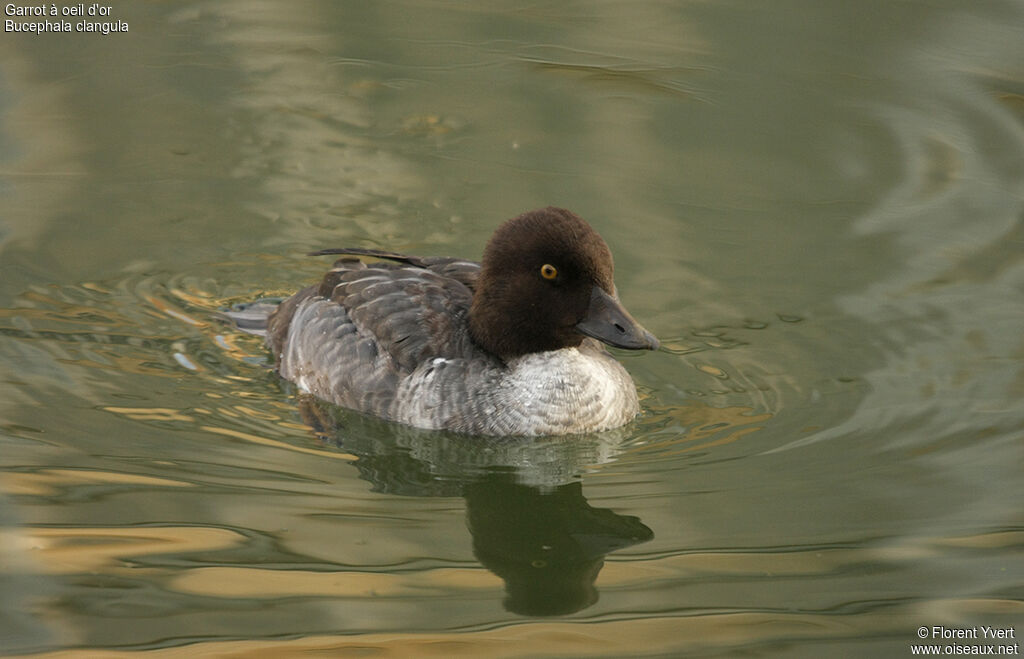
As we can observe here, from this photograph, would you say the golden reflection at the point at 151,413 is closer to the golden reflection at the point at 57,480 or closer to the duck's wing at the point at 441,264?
the golden reflection at the point at 57,480

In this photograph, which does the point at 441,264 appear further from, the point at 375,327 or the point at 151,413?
the point at 151,413

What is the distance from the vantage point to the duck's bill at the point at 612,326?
8266 mm

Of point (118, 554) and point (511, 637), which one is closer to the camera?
point (511, 637)

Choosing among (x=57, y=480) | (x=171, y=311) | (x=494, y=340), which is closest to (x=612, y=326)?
(x=494, y=340)

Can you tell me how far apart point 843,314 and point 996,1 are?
255 inches

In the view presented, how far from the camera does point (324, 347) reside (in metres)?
9.46

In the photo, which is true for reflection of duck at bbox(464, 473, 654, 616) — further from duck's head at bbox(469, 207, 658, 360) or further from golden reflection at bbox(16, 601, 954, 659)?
duck's head at bbox(469, 207, 658, 360)

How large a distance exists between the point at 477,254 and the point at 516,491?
11.7 ft

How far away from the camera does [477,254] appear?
37.9 ft

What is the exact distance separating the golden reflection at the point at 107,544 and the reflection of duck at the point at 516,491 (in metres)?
1.15

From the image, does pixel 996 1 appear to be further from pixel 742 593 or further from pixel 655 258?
pixel 742 593

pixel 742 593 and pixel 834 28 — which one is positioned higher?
pixel 834 28

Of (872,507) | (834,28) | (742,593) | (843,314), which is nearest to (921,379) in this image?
(843,314)

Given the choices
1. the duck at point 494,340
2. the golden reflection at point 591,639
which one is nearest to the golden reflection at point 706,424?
the duck at point 494,340
